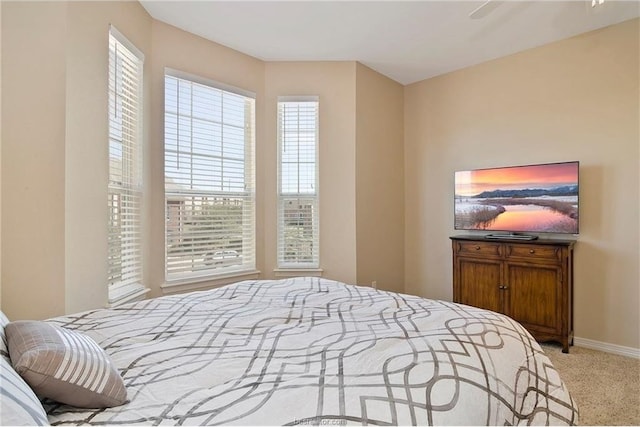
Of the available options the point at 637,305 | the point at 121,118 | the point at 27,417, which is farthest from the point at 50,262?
the point at 637,305

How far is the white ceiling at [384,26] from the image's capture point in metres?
2.79

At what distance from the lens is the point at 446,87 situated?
13.7 ft

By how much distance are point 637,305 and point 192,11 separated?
14.7 feet

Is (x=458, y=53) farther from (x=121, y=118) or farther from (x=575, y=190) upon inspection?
(x=121, y=118)

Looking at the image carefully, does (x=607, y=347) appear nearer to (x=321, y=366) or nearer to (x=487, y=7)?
(x=487, y=7)

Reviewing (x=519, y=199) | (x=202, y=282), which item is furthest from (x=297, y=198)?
(x=519, y=199)

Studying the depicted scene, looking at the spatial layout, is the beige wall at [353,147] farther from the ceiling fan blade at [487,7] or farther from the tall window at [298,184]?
the ceiling fan blade at [487,7]

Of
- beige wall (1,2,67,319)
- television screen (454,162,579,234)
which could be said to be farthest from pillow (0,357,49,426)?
television screen (454,162,579,234)

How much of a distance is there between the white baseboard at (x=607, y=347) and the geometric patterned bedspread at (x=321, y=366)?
2.29m

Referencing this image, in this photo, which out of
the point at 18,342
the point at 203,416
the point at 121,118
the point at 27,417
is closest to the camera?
the point at 27,417

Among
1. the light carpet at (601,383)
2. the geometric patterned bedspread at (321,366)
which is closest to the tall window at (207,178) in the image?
the geometric patterned bedspread at (321,366)

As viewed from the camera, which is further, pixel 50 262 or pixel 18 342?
pixel 50 262

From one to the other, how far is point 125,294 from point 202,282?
2.63ft

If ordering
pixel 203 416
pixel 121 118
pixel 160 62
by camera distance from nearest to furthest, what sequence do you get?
1. pixel 203 416
2. pixel 121 118
3. pixel 160 62
